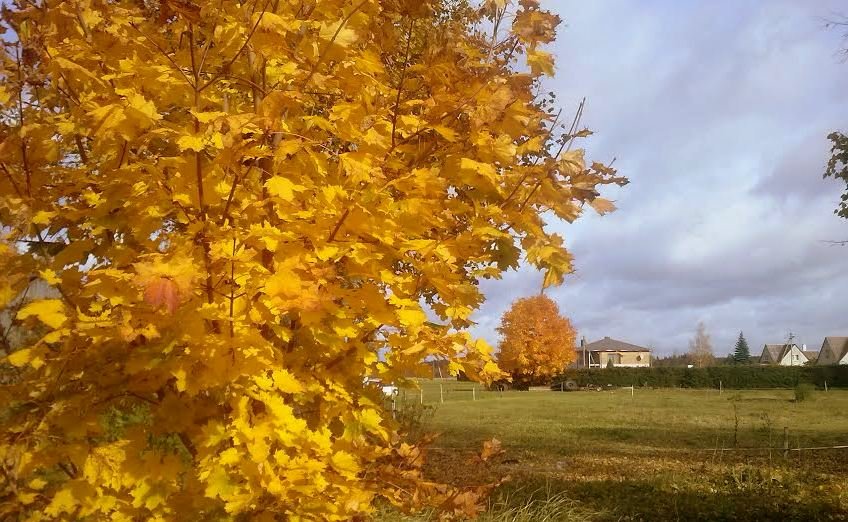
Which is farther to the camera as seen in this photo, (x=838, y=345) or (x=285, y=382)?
(x=838, y=345)

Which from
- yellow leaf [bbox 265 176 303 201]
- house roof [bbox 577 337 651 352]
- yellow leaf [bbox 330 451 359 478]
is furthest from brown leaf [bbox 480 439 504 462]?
house roof [bbox 577 337 651 352]

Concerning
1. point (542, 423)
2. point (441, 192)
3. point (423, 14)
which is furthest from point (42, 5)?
point (542, 423)

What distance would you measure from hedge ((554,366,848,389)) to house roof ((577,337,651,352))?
194ft

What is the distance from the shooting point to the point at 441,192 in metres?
2.39

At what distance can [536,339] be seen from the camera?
193ft

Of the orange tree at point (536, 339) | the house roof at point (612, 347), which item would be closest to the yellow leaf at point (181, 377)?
the orange tree at point (536, 339)

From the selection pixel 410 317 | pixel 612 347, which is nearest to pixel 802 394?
pixel 410 317

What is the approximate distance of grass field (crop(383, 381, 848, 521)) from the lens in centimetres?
827

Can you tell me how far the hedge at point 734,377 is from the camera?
52.2m

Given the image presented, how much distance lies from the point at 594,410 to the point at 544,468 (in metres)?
18.3

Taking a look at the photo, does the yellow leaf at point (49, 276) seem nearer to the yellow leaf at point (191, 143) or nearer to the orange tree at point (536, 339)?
the yellow leaf at point (191, 143)

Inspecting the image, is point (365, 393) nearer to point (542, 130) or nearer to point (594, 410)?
point (542, 130)

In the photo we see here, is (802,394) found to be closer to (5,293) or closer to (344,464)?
(344,464)

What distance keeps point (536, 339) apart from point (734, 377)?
668 inches
